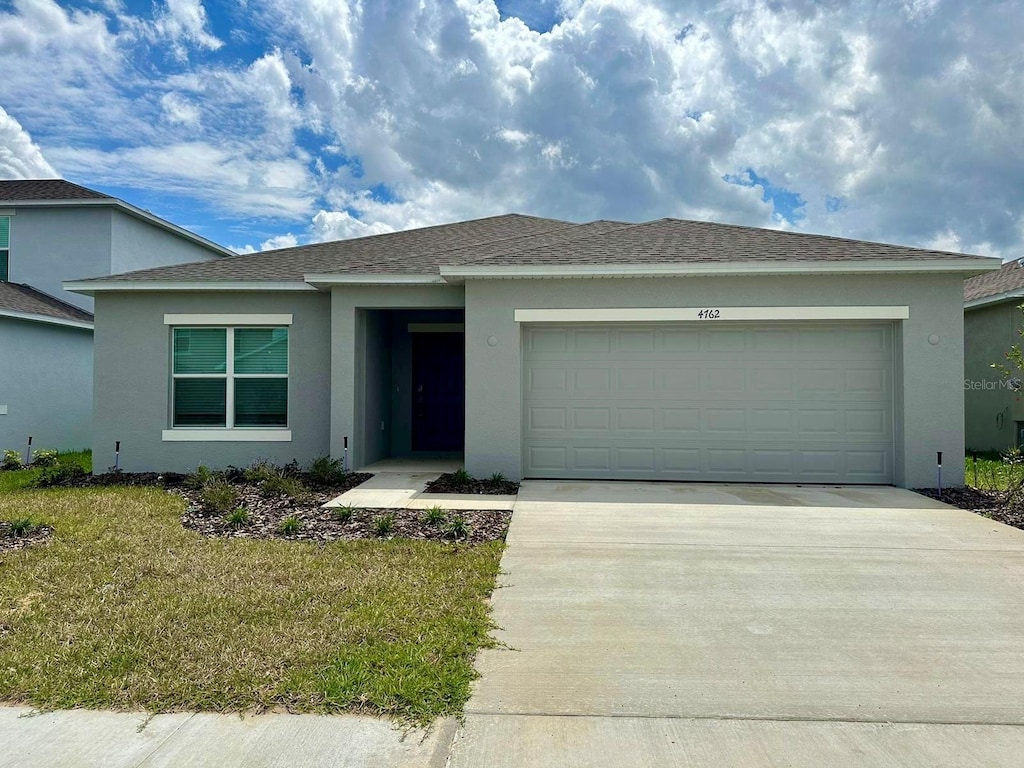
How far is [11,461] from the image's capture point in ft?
40.5

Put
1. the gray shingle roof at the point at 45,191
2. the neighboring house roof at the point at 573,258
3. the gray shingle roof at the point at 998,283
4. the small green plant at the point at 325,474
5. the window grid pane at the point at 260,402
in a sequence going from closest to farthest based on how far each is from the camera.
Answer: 1. the neighboring house roof at the point at 573,258
2. the small green plant at the point at 325,474
3. the window grid pane at the point at 260,402
4. the gray shingle roof at the point at 998,283
5. the gray shingle roof at the point at 45,191

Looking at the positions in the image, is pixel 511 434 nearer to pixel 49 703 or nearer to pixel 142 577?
pixel 142 577

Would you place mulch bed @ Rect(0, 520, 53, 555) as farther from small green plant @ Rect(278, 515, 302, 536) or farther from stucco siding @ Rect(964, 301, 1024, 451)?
stucco siding @ Rect(964, 301, 1024, 451)

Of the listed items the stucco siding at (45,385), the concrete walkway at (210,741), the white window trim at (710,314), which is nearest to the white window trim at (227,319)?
the white window trim at (710,314)

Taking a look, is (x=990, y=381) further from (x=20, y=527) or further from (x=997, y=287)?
(x=20, y=527)

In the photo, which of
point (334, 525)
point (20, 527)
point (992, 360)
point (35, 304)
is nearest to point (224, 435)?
point (20, 527)

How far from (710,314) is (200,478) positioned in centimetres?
808

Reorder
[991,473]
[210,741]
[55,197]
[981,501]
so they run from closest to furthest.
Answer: [210,741], [981,501], [991,473], [55,197]

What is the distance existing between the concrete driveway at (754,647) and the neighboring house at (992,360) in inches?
325

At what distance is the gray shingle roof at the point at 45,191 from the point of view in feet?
51.8

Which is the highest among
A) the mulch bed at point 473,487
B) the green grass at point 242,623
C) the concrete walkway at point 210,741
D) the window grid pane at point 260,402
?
the window grid pane at point 260,402

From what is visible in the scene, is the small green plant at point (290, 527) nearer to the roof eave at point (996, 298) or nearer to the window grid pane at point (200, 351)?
the window grid pane at point (200, 351)

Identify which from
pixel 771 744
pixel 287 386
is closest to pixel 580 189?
pixel 287 386

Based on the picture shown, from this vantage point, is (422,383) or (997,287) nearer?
(422,383)
